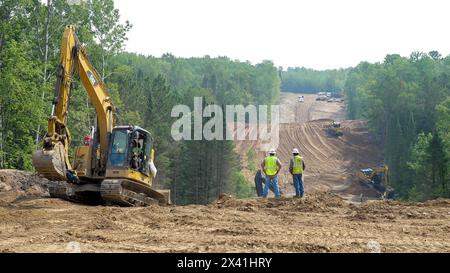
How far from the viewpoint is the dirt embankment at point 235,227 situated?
9.46 m

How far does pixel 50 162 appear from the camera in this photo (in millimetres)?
15211

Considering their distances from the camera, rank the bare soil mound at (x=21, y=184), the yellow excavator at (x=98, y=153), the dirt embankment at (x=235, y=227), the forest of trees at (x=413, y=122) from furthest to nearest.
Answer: the forest of trees at (x=413, y=122) → the bare soil mound at (x=21, y=184) → the yellow excavator at (x=98, y=153) → the dirt embankment at (x=235, y=227)

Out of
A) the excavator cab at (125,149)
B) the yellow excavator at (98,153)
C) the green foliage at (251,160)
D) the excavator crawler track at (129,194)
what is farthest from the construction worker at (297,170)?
the green foliage at (251,160)

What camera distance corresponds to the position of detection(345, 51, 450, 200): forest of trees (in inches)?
1917

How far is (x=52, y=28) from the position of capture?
3556 centimetres

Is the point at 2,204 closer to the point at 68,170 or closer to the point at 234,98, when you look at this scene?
the point at 68,170

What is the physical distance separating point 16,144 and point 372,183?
33578mm

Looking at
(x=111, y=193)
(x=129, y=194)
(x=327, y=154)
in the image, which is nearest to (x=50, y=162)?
(x=111, y=193)

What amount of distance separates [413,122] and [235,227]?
6410cm

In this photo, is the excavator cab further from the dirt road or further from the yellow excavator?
the dirt road

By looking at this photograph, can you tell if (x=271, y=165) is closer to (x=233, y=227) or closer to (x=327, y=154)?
(x=233, y=227)

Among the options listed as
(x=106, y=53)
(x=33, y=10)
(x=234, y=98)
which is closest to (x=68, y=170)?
(x=33, y=10)

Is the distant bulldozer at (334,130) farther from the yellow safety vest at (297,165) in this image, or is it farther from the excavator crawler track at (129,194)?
the excavator crawler track at (129,194)

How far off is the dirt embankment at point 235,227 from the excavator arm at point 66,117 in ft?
3.96
